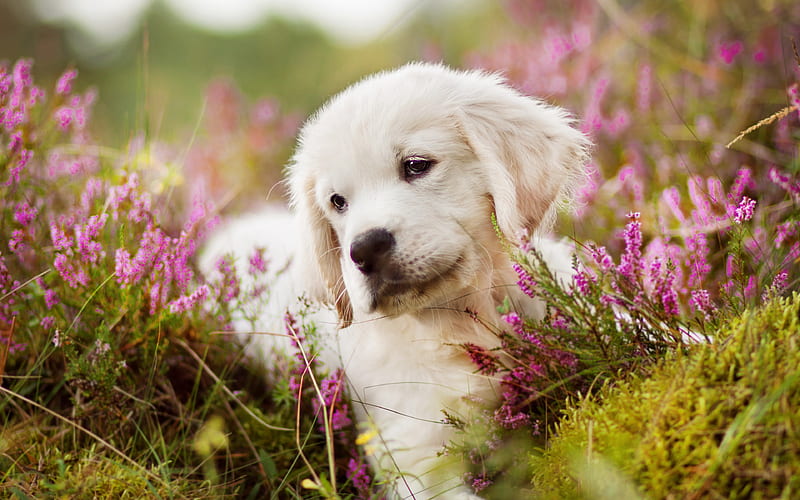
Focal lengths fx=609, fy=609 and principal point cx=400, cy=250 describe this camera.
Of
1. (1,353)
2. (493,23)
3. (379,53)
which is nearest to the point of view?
(1,353)

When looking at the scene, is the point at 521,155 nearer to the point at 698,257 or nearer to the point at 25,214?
the point at 698,257

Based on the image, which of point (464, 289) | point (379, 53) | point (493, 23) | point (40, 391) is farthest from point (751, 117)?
point (379, 53)

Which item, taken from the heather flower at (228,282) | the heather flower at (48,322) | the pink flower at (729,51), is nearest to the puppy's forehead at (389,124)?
the heather flower at (228,282)

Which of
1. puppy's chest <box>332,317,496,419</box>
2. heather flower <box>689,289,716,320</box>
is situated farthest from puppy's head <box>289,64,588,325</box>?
heather flower <box>689,289,716,320</box>

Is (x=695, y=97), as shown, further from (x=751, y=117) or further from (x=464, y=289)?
(x=464, y=289)

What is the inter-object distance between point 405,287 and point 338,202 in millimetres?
498

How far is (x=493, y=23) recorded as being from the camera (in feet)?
25.6

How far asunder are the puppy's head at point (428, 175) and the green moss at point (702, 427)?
62cm

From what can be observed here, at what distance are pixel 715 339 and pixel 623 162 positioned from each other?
7.79 ft

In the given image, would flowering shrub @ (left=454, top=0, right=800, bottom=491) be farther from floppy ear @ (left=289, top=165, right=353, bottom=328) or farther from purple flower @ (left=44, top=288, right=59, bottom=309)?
purple flower @ (left=44, top=288, right=59, bottom=309)

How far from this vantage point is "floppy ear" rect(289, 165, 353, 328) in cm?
239

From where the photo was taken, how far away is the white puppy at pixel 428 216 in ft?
6.31

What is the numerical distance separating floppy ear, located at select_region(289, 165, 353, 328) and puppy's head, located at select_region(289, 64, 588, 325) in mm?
100

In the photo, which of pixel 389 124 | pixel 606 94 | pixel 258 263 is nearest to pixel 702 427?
pixel 389 124
